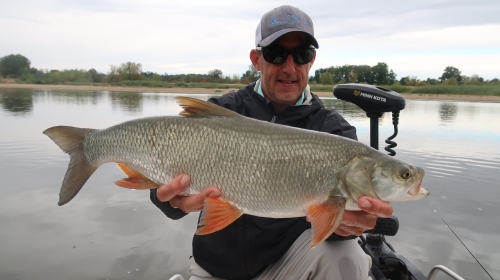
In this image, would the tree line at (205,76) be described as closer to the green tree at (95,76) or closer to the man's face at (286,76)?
the green tree at (95,76)

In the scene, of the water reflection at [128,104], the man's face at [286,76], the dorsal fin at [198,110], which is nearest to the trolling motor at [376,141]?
the man's face at [286,76]

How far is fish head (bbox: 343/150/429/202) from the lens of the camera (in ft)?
7.25

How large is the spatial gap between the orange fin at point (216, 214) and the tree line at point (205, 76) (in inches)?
2387

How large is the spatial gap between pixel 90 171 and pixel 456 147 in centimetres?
1160

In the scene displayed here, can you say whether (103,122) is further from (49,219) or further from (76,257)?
(76,257)

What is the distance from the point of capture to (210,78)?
81.6m

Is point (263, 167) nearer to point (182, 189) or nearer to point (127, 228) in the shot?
point (182, 189)

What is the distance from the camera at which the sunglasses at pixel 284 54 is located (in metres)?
3.17

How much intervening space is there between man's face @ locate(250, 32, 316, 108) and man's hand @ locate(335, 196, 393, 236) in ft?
4.19

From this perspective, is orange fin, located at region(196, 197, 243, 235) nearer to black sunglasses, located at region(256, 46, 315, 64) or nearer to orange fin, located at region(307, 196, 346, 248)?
orange fin, located at region(307, 196, 346, 248)

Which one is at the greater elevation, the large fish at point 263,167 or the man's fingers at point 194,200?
the large fish at point 263,167

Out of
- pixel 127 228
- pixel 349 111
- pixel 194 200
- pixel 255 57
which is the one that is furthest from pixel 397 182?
pixel 349 111

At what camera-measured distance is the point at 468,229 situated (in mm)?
5312

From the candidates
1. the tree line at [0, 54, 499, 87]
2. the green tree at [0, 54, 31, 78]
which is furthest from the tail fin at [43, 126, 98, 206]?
the green tree at [0, 54, 31, 78]
